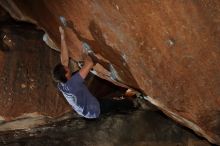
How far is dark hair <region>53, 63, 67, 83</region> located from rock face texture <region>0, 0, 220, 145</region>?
2.38 ft

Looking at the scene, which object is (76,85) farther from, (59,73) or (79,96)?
(59,73)

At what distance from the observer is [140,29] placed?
2.60m

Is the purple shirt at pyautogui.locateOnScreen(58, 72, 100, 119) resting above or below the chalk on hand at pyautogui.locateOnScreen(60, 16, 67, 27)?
below

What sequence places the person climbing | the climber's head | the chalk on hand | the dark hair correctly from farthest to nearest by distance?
the dark hair, the climber's head, the person climbing, the chalk on hand

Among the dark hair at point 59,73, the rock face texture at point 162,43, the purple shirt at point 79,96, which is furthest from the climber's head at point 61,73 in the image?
the rock face texture at point 162,43

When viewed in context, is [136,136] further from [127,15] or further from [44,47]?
[127,15]

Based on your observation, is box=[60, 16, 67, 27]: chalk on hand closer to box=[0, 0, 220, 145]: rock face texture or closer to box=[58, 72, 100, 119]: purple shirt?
box=[0, 0, 220, 145]: rock face texture

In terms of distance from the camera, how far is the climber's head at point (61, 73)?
3.88 m

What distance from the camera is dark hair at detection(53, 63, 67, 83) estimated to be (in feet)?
13.1

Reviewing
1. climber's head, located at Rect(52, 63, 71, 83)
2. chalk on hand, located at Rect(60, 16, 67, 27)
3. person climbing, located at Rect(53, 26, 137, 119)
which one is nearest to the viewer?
chalk on hand, located at Rect(60, 16, 67, 27)

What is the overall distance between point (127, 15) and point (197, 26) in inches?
20.2

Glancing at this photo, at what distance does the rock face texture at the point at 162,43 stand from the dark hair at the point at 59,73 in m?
0.72

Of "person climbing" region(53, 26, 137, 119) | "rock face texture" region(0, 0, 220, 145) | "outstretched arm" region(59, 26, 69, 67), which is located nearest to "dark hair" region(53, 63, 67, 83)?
"person climbing" region(53, 26, 137, 119)

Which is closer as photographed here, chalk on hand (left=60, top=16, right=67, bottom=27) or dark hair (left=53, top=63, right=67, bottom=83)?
chalk on hand (left=60, top=16, right=67, bottom=27)
